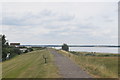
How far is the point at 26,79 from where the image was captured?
1988 cm

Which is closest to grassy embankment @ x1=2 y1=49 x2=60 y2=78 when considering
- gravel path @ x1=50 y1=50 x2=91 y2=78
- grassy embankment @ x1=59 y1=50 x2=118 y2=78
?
gravel path @ x1=50 y1=50 x2=91 y2=78

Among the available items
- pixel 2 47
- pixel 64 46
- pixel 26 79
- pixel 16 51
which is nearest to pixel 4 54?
pixel 2 47

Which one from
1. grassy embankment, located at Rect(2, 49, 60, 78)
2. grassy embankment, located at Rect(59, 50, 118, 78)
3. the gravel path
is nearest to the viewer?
the gravel path

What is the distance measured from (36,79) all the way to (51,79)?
146cm

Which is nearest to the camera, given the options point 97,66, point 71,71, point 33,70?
point 71,71

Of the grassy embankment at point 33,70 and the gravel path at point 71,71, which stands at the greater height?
the gravel path at point 71,71

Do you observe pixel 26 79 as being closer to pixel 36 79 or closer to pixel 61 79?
pixel 36 79

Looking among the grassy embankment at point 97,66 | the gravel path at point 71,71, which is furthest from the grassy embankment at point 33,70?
the grassy embankment at point 97,66

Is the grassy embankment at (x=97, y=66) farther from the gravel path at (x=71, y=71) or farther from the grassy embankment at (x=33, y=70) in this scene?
the grassy embankment at (x=33, y=70)

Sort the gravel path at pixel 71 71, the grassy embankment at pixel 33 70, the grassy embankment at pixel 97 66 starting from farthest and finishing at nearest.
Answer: the grassy embankment at pixel 33 70 < the grassy embankment at pixel 97 66 < the gravel path at pixel 71 71

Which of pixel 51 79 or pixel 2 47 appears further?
pixel 2 47

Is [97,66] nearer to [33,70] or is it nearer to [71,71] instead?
[71,71]

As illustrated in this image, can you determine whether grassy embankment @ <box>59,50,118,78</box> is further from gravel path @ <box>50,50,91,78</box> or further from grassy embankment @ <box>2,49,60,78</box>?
grassy embankment @ <box>2,49,60,78</box>

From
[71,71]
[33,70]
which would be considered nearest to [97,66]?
[71,71]
